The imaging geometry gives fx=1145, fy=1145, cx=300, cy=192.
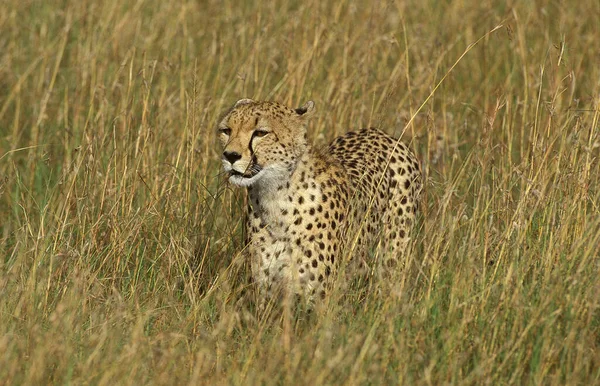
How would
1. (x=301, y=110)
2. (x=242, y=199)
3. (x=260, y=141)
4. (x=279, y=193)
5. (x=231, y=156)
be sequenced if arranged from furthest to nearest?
(x=242, y=199) < (x=301, y=110) < (x=279, y=193) < (x=260, y=141) < (x=231, y=156)

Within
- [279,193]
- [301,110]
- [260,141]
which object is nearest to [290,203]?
[279,193]

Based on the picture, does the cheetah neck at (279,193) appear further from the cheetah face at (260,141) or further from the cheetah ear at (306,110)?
the cheetah ear at (306,110)

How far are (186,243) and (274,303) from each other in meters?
0.48

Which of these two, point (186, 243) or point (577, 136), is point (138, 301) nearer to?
point (186, 243)

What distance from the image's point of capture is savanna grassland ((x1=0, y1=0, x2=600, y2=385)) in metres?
3.26

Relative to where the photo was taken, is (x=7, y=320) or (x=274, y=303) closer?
(x=7, y=320)

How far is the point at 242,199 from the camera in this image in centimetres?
469

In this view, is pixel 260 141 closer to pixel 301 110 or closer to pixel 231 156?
pixel 231 156

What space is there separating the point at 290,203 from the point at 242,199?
2.44ft

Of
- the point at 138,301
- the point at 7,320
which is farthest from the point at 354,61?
the point at 7,320

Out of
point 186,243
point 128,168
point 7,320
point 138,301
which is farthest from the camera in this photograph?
point 128,168

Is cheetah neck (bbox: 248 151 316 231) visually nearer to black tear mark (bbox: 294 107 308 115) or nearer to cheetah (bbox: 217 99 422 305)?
cheetah (bbox: 217 99 422 305)

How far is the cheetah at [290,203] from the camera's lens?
3.85 m

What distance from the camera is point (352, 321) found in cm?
363
